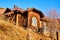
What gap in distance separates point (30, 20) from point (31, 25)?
98cm

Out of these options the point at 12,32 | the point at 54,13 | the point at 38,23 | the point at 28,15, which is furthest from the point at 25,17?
the point at 54,13

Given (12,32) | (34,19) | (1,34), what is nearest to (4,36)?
→ (1,34)

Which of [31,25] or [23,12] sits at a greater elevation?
[23,12]

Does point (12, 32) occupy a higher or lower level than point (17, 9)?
lower

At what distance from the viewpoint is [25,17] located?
104ft

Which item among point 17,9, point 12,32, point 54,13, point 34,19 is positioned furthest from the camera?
point 54,13

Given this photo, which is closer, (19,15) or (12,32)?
(12,32)

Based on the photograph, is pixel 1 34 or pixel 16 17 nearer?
pixel 1 34

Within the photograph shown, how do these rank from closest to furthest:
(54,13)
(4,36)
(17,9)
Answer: (4,36), (17,9), (54,13)

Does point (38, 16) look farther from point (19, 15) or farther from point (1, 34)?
point (1, 34)

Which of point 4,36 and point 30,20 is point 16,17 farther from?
point 4,36

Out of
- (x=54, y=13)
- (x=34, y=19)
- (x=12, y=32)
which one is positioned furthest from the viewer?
(x=54, y=13)

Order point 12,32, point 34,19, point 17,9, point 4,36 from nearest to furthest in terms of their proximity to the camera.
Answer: point 4,36
point 12,32
point 17,9
point 34,19

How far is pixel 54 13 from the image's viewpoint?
50.6 m
